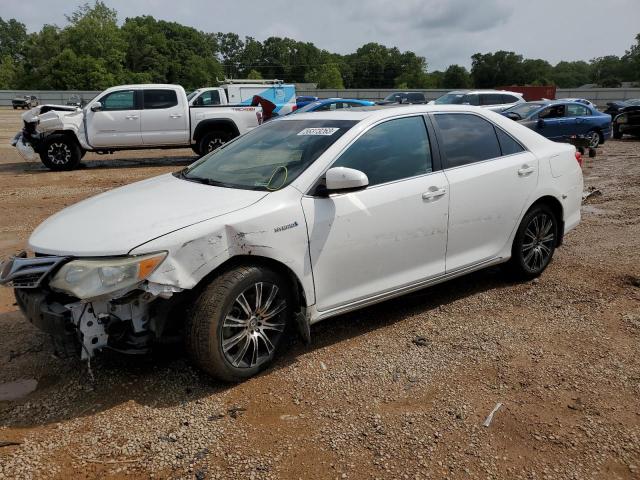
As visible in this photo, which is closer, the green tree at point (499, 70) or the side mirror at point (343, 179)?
the side mirror at point (343, 179)

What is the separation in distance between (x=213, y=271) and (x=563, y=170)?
350 centimetres

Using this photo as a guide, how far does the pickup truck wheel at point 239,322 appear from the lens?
9.78 feet

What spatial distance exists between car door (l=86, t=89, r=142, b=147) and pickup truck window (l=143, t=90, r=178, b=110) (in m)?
0.24

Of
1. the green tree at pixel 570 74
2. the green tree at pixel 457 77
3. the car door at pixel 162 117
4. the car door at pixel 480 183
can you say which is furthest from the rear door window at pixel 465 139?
the green tree at pixel 570 74

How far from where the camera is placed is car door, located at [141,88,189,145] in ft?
43.0

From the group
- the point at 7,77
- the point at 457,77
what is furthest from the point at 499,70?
the point at 7,77

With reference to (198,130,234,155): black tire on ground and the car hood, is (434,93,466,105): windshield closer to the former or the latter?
(198,130,234,155): black tire on ground

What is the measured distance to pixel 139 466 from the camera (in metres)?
2.54

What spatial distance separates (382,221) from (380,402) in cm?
120

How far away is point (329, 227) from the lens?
3377 millimetres

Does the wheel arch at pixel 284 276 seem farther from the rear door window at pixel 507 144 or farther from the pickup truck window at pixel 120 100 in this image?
the pickup truck window at pixel 120 100

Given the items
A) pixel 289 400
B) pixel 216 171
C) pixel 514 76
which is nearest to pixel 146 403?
pixel 289 400

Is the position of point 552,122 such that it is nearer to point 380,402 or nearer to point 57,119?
point 57,119

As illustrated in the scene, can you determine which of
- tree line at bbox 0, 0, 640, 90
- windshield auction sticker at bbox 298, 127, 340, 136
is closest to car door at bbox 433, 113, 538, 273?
windshield auction sticker at bbox 298, 127, 340, 136
